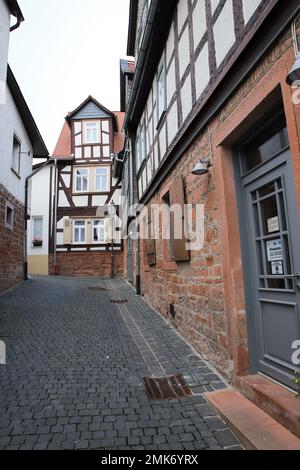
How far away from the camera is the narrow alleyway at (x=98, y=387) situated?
8.08ft

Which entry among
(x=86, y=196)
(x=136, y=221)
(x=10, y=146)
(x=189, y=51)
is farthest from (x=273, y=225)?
(x=86, y=196)

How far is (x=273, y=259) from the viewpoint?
2934mm

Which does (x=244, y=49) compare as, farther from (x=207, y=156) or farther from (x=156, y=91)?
(x=156, y=91)

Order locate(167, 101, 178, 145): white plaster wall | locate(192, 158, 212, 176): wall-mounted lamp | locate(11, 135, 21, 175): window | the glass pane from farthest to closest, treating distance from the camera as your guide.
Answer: locate(11, 135, 21, 175): window → locate(167, 101, 178, 145): white plaster wall → locate(192, 158, 212, 176): wall-mounted lamp → the glass pane

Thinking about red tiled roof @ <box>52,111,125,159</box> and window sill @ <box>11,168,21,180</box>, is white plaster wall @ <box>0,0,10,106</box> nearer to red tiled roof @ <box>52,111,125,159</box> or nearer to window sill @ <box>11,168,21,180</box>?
window sill @ <box>11,168,21,180</box>

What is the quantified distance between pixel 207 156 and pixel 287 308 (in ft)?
6.87

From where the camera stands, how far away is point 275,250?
289cm

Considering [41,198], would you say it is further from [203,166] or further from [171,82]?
[203,166]

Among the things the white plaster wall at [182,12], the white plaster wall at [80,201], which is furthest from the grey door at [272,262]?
the white plaster wall at [80,201]

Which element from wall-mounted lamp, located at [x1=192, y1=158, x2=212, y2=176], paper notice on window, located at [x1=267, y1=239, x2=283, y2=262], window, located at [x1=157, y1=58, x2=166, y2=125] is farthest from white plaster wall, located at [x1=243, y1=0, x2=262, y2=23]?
window, located at [x1=157, y1=58, x2=166, y2=125]

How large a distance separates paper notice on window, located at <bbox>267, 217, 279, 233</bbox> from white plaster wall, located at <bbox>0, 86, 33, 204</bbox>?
327 inches

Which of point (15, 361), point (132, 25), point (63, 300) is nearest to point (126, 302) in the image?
point (63, 300)

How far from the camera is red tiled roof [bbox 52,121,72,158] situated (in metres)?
18.9

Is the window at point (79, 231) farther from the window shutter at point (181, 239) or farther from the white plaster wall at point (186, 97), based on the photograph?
the white plaster wall at point (186, 97)
